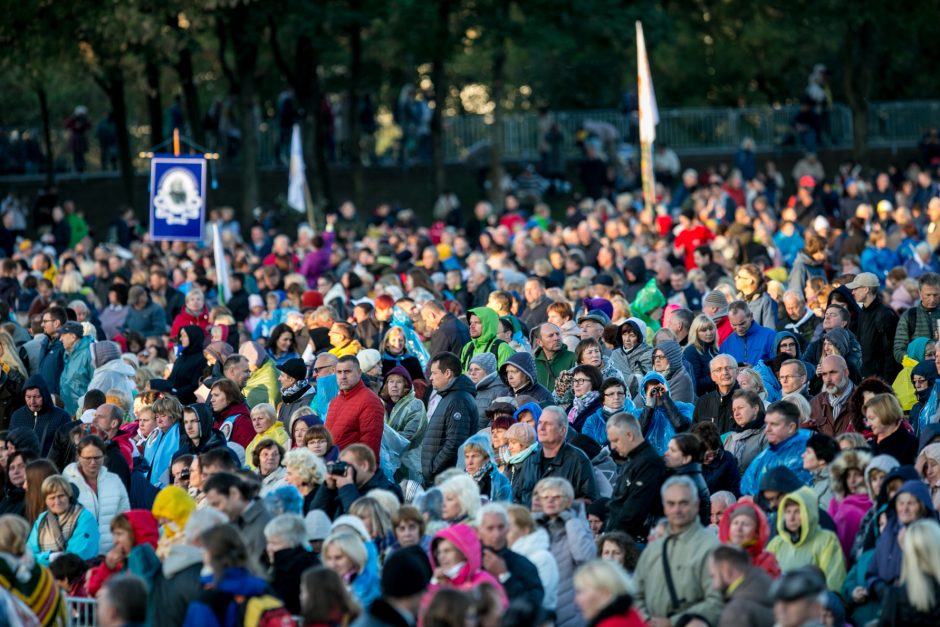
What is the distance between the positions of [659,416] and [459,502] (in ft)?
9.17

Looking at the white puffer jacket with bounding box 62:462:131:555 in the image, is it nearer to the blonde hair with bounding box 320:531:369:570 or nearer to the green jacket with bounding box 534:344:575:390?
the blonde hair with bounding box 320:531:369:570

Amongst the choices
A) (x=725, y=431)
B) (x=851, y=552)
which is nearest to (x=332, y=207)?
(x=725, y=431)

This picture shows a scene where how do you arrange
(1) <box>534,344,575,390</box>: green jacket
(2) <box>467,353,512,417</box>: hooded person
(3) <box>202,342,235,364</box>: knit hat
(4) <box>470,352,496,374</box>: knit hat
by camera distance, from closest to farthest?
(2) <box>467,353,512,417</box>: hooded person, (4) <box>470,352,496,374</box>: knit hat, (1) <box>534,344,575,390</box>: green jacket, (3) <box>202,342,235,364</box>: knit hat

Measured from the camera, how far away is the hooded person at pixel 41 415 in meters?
13.3

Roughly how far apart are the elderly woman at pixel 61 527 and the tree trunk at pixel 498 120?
72.8 ft

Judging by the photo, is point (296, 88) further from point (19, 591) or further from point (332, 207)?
point (19, 591)

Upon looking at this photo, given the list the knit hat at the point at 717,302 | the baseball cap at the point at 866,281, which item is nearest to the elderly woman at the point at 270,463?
the knit hat at the point at 717,302

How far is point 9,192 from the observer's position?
34.1 m

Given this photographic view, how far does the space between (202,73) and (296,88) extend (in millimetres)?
8067

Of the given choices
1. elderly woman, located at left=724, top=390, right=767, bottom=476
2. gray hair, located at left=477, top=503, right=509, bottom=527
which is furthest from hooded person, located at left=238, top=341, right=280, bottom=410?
gray hair, located at left=477, top=503, right=509, bottom=527

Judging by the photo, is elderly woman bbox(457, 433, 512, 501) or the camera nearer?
the camera

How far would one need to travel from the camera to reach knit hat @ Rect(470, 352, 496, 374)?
13.0 meters

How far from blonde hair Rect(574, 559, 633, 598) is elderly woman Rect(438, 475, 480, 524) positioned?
6.00ft

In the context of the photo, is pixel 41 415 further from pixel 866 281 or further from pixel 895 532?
pixel 895 532
